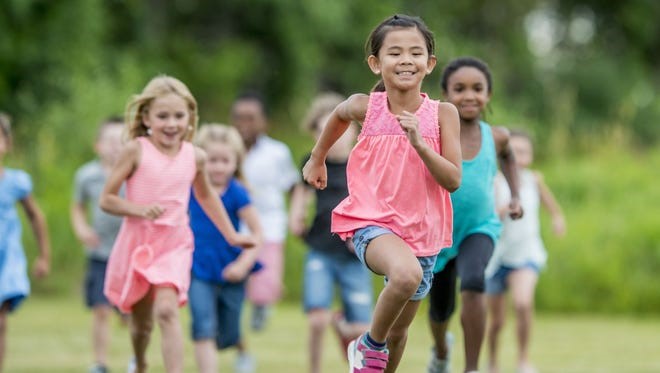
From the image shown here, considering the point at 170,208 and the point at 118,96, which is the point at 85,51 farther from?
the point at 170,208

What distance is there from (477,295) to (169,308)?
175 centimetres

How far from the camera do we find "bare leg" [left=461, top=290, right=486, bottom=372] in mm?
7699

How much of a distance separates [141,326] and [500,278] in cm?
357

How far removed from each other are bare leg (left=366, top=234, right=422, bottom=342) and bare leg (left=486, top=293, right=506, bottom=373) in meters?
3.57

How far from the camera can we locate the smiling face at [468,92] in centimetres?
797

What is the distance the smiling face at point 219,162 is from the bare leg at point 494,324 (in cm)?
240

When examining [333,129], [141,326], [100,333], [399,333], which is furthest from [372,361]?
[100,333]

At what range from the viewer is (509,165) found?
8.32 meters

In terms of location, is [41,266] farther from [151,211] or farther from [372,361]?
[372,361]

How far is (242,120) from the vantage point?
1238cm

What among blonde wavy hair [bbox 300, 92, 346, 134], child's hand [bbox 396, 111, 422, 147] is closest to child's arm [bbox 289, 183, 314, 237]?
blonde wavy hair [bbox 300, 92, 346, 134]

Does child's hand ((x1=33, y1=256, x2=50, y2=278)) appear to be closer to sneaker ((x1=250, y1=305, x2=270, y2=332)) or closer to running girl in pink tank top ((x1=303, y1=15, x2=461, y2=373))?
running girl in pink tank top ((x1=303, y1=15, x2=461, y2=373))

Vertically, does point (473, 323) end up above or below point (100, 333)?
above

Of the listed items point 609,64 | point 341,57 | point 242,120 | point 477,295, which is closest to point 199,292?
point 477,295
